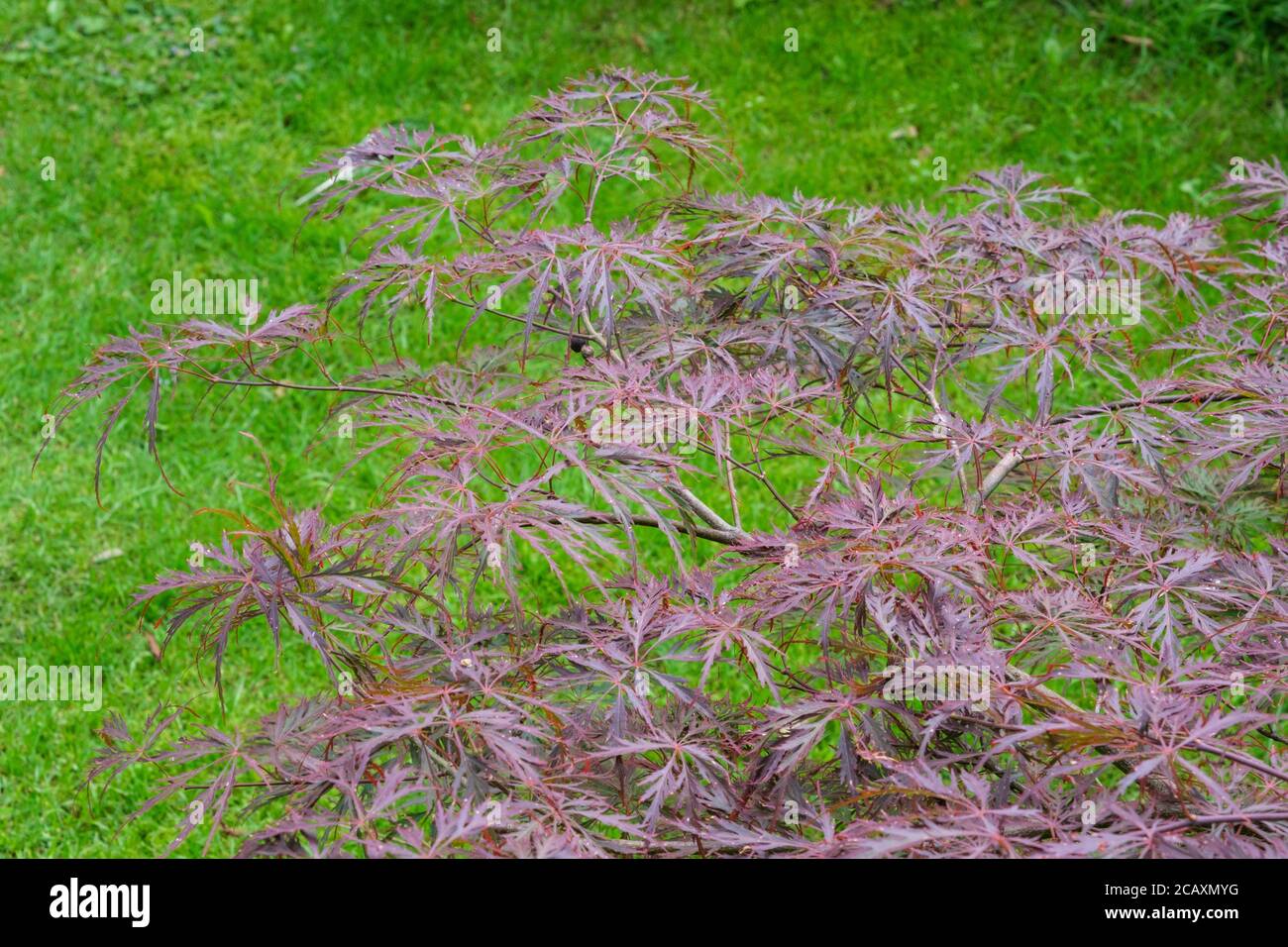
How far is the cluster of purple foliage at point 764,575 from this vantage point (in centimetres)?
162

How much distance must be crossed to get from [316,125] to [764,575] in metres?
4.17

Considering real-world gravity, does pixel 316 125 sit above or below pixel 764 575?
above

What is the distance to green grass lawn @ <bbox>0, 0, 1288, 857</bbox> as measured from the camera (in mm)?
4297

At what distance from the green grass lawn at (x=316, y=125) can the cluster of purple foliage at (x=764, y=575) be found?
2.18 m

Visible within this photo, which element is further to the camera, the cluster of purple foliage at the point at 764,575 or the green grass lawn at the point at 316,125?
the green grass lawn at the point at 316,125

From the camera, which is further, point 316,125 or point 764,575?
point 316,125

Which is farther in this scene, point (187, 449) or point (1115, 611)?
point (187, 449)

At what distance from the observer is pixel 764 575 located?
1.92 metres

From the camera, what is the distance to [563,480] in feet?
13.5

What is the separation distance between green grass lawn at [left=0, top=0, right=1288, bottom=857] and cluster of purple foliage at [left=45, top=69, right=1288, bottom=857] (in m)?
2.18
